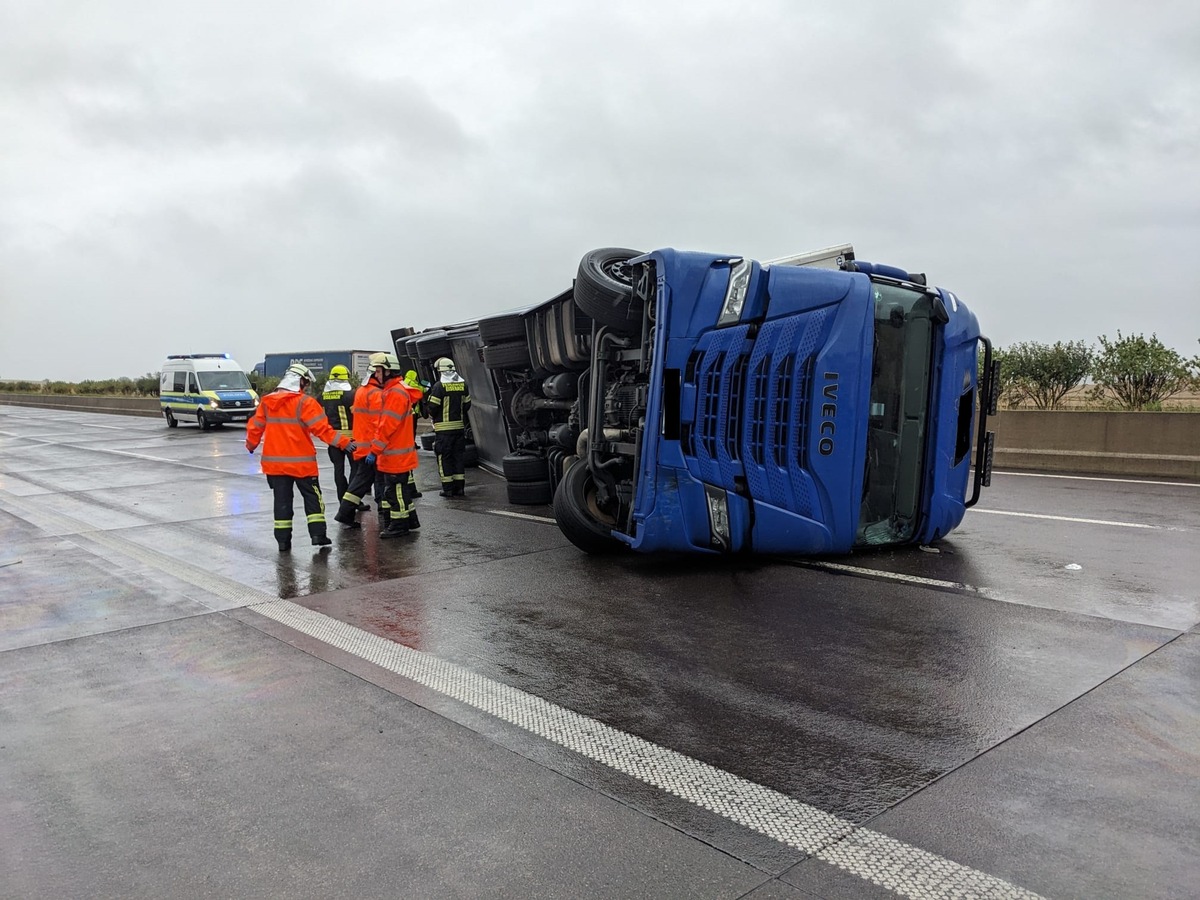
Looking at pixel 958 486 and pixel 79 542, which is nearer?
pixel 958 486

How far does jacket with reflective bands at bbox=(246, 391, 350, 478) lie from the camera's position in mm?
8008

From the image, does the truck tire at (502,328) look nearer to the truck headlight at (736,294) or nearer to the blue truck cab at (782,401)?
the blue truck cab at (782,401)

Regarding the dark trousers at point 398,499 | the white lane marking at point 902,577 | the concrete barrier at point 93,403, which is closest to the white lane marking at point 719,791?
the white lane marking at point 902,577

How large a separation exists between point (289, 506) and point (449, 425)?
3.48m

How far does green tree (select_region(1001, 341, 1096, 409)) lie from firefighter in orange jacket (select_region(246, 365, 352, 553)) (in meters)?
15.0

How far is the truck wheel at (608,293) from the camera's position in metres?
6.82

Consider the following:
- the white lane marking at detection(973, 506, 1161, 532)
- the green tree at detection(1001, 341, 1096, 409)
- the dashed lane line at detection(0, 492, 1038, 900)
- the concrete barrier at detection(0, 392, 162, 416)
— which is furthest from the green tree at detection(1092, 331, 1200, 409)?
the concrete barrier at detection(0, 392, 162, 416)

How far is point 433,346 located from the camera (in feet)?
45.4

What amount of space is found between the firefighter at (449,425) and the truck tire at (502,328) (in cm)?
84

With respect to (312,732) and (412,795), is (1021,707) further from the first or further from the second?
(312,732)

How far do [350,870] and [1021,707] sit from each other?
2791 millimetres

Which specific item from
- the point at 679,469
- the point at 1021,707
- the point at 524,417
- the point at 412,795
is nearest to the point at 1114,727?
the point at 1021,707

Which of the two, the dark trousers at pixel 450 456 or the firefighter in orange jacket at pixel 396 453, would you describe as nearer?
the firefighter in orange jacket at pixel 396 453

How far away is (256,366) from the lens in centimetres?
5947
